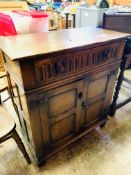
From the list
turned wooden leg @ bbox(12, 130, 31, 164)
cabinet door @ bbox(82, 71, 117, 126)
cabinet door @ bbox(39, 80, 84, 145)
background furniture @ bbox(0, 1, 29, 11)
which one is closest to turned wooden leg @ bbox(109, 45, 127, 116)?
cabinet door @ bbox(82, 71, 117, 126)

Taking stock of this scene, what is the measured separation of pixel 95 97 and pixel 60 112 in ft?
1.17

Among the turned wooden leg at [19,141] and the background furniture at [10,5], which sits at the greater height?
the background furniture at [10,5]

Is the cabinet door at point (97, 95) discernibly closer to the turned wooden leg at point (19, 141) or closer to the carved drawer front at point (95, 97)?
the carved drawer front at point (95, 97)

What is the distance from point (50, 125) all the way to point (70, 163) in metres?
0.45

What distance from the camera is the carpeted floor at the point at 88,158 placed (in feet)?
3.85

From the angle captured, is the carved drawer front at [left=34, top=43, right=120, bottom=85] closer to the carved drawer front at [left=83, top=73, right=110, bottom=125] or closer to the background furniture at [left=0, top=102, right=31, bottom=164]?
the carved drawer front at [left=83, top=73, right=110, bottom=125]

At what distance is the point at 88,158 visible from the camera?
1273 mm

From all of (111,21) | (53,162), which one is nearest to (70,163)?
(53,162)

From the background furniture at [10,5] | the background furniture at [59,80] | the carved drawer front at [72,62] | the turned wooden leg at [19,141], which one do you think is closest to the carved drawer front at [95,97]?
the background furniture at [59,80]

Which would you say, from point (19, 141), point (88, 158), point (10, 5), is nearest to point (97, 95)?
point (88, 158)

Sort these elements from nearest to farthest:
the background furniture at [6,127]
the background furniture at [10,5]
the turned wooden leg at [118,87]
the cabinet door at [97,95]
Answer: the background furniture at [6,127]
the cabinet door at [97,95]
the turned wooden leg at [118,87]
the background furniture at [10,5]

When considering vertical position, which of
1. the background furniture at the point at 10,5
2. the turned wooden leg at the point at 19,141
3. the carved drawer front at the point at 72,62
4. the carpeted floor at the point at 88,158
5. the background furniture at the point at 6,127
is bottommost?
the carpeted floor at the point at 88,158

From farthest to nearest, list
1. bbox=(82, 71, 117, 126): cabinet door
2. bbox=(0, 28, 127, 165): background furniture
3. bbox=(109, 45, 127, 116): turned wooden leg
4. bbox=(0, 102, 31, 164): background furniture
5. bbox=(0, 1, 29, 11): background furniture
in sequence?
1. bbox=(0, 1, 29, 11): background furniture
2. bbox=(109, 45, 127, 116): turned wooden leg
3. bbox=(82, 71, 117, 126): cabinet door
4. bbox=(0, 102, 31, 164): background furniture
5. bbox=(0, 28, 127, 165): background furniture

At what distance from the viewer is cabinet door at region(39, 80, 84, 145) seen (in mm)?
914
